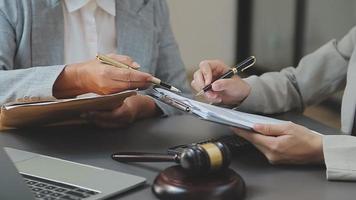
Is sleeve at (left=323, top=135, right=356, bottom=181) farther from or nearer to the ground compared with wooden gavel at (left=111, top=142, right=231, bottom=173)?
nearer to the ground

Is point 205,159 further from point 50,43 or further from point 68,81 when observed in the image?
point 50,43

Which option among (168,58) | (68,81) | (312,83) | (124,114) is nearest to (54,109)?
(68,81)

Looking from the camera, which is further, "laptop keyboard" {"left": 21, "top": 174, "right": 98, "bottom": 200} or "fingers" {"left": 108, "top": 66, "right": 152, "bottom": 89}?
"fingers" {"left": 108, "top": 66, "right": 152, "bottom": 89}

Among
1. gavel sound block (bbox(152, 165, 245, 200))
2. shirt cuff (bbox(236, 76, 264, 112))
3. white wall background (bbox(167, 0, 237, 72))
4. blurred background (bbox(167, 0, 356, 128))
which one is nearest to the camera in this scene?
gavel sound block (bbox(152, 165, 245, 200))

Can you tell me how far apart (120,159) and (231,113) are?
23 cm

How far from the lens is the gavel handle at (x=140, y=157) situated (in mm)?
843

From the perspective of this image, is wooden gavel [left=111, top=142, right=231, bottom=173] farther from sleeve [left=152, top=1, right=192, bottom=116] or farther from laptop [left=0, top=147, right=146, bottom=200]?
sleeve [left=152, top=1, right=192, bottom=116]

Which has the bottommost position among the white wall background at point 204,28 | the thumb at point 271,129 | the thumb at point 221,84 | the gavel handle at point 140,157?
the white wall background at point 204,28

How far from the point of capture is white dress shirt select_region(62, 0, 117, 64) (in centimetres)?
137

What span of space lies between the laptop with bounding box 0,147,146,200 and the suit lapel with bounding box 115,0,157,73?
58 cm

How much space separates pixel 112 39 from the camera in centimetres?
143

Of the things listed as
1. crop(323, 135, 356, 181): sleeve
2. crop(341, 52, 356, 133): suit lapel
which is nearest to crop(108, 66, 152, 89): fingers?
crop(323, 135, 356, 181): sleeve

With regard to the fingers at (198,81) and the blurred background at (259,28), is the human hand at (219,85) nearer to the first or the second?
the fingers at (198,81)

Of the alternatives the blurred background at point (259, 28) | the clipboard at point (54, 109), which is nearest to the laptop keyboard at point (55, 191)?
the clipboard at point (54, 109)
